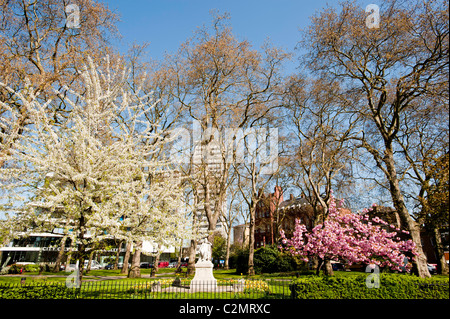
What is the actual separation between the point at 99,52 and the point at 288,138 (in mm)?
18580

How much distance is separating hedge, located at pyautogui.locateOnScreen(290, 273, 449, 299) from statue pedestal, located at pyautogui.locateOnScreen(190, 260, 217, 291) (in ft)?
15.9

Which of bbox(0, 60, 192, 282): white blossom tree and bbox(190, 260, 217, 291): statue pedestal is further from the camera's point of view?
bbox(190, 260, 217, 291): statue pedestal

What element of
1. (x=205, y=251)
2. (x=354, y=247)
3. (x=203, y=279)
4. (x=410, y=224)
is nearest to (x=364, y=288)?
(x=354, y=247)

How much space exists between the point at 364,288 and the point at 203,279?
732cm

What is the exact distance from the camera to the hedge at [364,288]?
9594mm

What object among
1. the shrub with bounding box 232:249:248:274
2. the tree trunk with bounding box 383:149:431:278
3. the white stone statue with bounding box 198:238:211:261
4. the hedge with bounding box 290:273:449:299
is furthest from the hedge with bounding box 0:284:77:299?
the shrub with bounding box 232:249:248:274

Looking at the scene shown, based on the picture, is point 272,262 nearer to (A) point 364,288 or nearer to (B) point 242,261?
(B) point 242,261

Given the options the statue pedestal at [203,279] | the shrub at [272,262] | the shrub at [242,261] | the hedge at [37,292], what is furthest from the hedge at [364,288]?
the shrub at [242,261]

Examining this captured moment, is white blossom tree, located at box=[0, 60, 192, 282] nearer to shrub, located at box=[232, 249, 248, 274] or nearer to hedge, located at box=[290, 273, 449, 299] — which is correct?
hedge, located at box=[290, 273, 449, 299]

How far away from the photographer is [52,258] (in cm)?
4403

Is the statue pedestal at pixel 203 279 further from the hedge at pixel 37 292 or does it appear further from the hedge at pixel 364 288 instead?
the hedge at pixel 37 292

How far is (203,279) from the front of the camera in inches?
533

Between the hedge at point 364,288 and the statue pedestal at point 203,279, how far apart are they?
4852 mm

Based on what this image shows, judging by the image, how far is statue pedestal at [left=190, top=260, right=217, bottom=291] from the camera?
42.7ft
